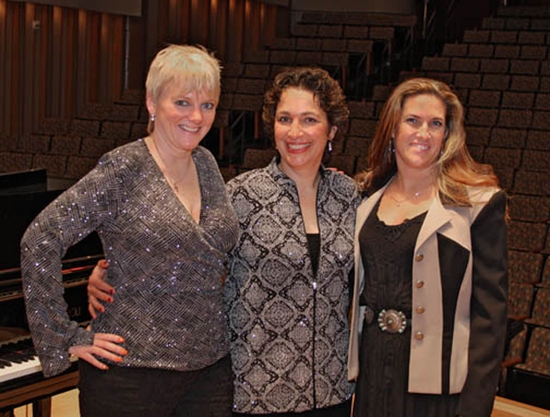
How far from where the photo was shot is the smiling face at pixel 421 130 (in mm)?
2170

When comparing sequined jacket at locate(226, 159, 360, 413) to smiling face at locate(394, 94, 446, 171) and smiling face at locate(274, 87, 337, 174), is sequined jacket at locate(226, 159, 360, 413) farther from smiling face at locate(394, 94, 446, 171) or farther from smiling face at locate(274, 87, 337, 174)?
smiling face at locate(394, 94, 446, 171)

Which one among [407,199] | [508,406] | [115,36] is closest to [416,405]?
[407,199]

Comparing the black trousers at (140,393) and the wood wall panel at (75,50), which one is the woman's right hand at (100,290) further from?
the wood wall panel at (75,50)

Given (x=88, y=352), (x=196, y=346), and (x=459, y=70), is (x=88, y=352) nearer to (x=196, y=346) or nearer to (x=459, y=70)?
(x=196, y=346)

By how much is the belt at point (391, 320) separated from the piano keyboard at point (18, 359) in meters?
0.99

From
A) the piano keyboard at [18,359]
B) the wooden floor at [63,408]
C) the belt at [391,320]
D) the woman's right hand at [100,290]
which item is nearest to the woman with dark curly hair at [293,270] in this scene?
the belt at [391,320]

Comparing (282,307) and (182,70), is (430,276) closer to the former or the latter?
(282,307)

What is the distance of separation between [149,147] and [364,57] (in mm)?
8555

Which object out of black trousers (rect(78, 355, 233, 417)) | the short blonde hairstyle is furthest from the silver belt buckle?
the short blonde hairstyle

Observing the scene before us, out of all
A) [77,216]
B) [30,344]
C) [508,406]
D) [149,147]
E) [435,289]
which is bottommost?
[508,406]

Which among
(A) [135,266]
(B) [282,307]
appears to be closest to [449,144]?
(B) [282,307]

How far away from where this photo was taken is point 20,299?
8.53 ft

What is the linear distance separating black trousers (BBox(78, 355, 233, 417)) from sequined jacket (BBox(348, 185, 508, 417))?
0.58 m

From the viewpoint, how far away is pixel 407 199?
2.27 m
